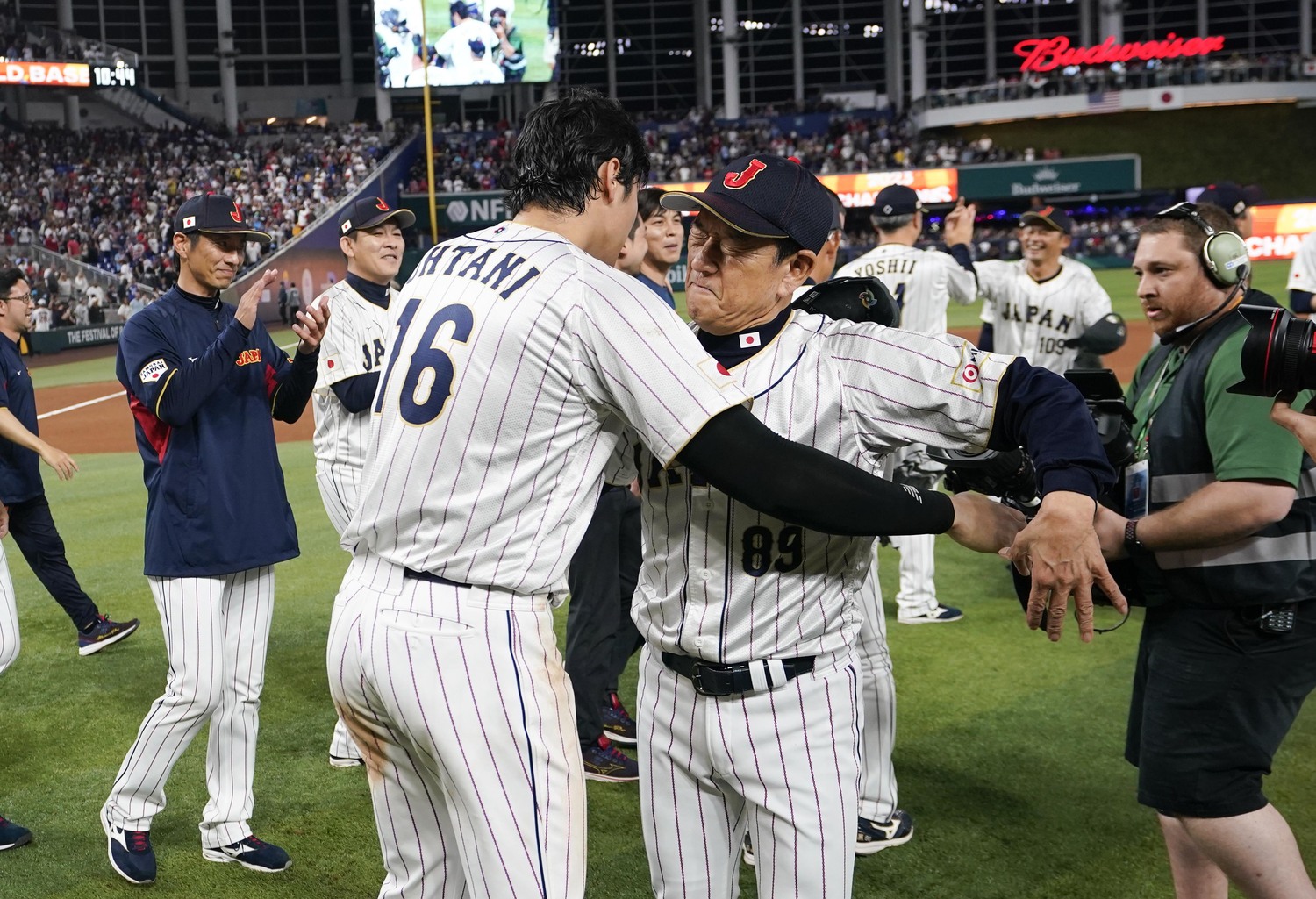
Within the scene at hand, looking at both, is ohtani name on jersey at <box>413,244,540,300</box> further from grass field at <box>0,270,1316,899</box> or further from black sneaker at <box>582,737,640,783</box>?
black sneaker at <box>582,737,640,783</box>

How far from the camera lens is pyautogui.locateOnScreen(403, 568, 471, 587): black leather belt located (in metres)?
2.08

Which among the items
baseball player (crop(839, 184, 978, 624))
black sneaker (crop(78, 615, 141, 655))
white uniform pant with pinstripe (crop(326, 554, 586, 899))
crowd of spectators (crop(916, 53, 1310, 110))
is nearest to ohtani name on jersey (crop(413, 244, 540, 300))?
white uniform pant with pinstripe (crop(326, 554, 586, 899))

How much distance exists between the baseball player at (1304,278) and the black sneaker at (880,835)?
4.39 meters

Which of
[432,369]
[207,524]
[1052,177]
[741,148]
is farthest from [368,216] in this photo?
[1052,177]

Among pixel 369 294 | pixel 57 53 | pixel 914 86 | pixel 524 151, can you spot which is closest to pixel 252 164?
pixel 57 53

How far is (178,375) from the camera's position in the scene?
375 centimetres

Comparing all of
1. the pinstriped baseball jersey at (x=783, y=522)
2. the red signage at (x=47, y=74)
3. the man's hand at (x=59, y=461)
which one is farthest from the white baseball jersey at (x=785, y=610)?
the red signage at (x=47, y=74)

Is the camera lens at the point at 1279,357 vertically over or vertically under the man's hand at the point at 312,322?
under

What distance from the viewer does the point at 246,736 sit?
13.4 feet

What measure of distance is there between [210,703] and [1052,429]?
2959 millimetres

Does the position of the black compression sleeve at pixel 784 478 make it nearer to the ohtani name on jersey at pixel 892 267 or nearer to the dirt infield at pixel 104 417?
the ohtani name on jersey at pixel 892 267

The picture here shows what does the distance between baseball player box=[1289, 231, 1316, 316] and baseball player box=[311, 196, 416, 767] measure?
5.05 meters

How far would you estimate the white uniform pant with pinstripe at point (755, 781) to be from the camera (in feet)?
7.65

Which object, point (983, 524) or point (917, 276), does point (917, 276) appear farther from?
point (983, 524)
